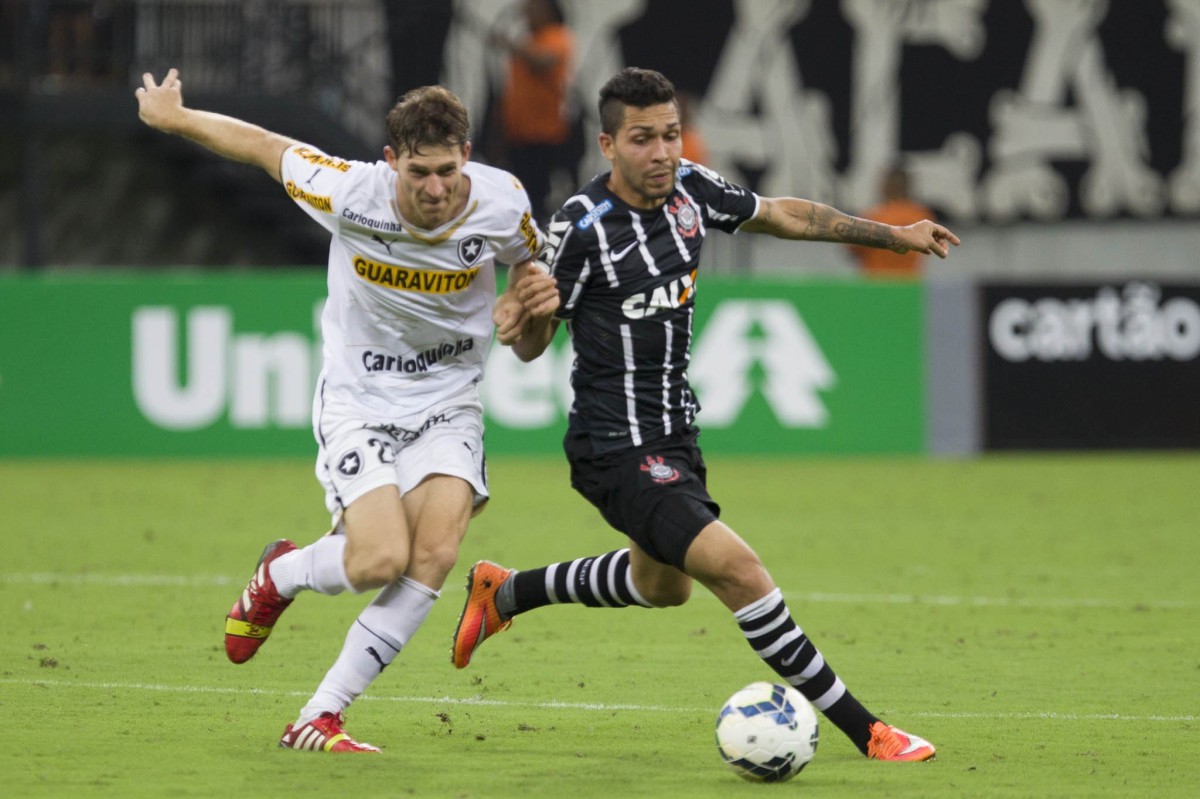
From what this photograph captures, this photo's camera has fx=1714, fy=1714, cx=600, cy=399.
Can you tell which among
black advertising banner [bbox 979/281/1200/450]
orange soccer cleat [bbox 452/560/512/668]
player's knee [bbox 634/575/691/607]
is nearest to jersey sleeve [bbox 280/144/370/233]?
orange soccer cleat [bbox 452/560/512/668]

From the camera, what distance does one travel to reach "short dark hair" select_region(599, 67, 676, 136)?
18.1 feet

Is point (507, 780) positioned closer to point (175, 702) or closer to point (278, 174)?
point (175, 702)

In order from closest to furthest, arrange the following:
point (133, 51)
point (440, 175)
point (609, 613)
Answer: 1. point (440, 175)
2. point (609, 613)
3. point (133, 51)

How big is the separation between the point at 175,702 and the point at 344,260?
1.68 meters

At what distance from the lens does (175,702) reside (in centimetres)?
599

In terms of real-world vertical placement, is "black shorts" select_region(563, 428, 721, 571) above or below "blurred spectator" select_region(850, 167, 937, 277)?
below

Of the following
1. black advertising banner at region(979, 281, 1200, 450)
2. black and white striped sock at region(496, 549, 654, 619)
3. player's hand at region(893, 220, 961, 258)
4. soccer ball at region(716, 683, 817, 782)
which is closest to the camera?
soccer ball at region(716, 683, 817, 782)

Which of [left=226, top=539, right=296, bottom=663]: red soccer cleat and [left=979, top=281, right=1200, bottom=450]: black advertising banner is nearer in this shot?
[left=226, top=539, right=296, bottom=663]: red soccer cleat

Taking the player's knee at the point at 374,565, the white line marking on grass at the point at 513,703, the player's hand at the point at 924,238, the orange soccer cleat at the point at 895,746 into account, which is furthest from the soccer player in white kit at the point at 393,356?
the orange soccer cleat at the point at 895,746

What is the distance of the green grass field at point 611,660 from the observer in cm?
504

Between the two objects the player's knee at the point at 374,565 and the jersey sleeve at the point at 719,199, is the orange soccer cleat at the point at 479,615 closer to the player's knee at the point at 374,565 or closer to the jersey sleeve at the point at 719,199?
the player's knee at the point at 374,565

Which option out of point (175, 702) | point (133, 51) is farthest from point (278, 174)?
point (133, 51)

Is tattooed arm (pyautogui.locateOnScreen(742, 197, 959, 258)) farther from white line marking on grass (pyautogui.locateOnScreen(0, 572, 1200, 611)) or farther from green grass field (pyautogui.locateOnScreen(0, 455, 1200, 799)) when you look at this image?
white line marking on grass (pyautogui.locateOnScreen(0, 572, 1200, 611))

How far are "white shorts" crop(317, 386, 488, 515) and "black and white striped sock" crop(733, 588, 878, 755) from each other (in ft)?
3.45
